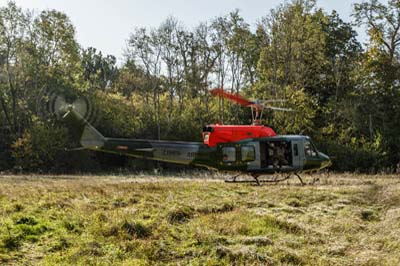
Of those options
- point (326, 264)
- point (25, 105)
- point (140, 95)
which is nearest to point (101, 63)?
point (140, 95)

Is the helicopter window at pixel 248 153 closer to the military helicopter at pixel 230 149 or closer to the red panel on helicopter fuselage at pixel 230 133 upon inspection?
the military helicopter at pixel 230 149

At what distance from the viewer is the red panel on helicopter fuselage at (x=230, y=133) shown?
1536cm

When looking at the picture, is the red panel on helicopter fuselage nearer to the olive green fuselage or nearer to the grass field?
the olive green fuselage

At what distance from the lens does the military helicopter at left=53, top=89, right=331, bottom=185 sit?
15.5 m

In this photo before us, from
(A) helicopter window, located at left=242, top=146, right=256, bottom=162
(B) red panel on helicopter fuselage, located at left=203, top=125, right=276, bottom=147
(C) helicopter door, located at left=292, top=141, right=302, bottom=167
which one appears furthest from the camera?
(C) helicopter door, located at left=292, top=141, right=302, bottom=167

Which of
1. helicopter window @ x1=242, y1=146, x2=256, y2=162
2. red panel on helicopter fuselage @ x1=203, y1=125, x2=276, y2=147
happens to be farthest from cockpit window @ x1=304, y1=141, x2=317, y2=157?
helicopter window @ x1=242, y1=146, x2=256, y2=162

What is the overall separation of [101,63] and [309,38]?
31985mm

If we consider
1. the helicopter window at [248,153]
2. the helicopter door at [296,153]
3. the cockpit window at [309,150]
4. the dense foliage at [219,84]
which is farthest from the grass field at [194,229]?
Result: the dense foliage at [219,84]

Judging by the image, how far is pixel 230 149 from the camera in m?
15.6

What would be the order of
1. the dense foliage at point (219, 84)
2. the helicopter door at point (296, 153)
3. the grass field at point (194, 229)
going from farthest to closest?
1. the dense foliage at point (219, 84)
2. the helicopter door at point (296, 153)
3. the grass field at point (194, 229)

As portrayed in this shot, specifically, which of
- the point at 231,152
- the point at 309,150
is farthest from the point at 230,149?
the point at 309,150

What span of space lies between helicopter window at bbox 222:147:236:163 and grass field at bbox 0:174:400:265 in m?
3.75

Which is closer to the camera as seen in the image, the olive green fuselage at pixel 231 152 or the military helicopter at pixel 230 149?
the military helicopter at pixel 230 149

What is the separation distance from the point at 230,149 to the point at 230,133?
0.68 metres
